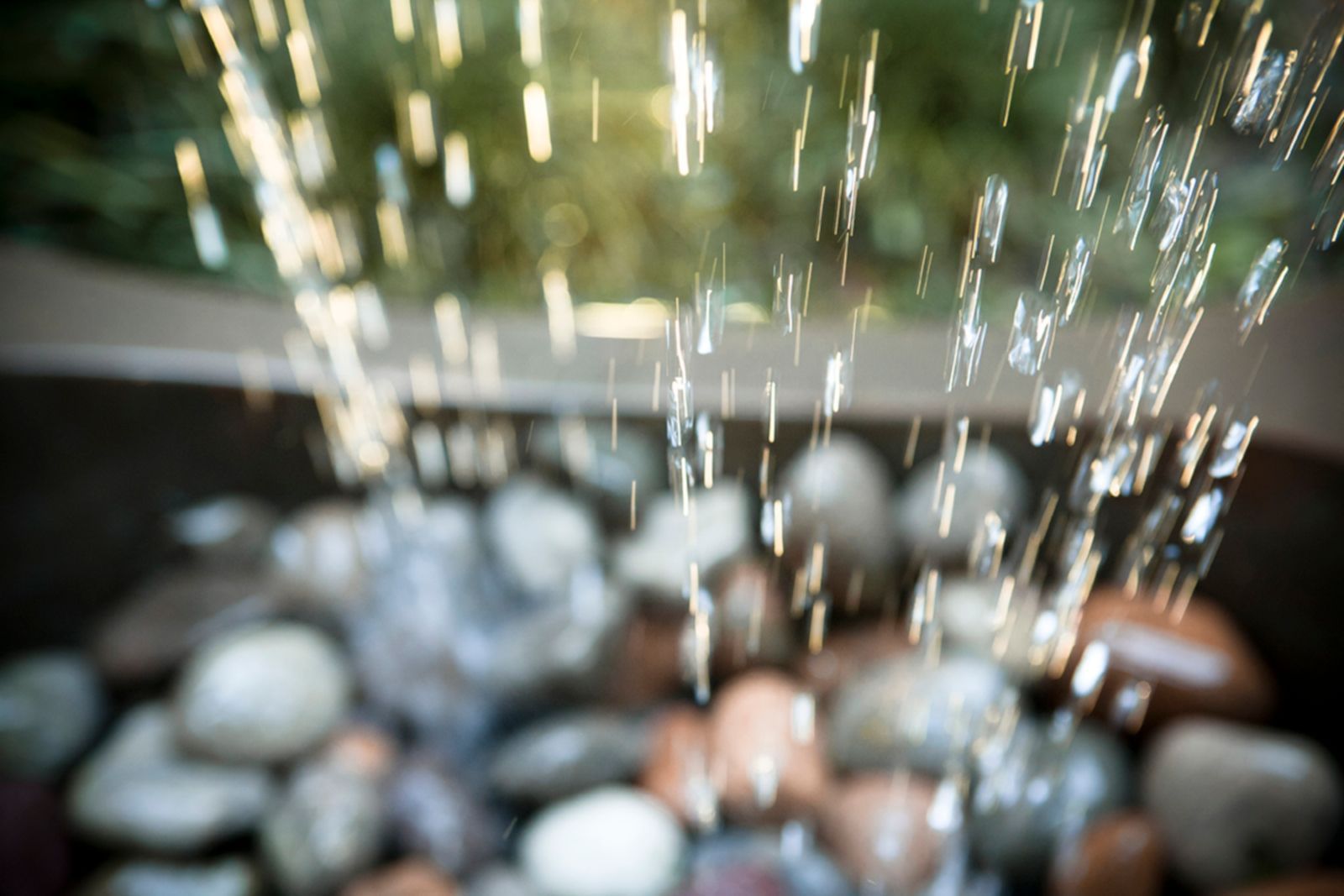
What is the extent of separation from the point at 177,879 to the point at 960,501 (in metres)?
0.34

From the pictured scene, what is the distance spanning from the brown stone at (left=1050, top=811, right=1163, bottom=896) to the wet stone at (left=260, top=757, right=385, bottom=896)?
0.25m

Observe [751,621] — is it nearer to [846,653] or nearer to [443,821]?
[846,653]

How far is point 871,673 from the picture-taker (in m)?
0.37

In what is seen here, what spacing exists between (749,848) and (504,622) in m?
0.16

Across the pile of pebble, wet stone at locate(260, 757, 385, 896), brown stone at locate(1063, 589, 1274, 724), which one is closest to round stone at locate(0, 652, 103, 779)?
the pile of pebble

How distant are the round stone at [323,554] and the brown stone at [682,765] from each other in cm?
18

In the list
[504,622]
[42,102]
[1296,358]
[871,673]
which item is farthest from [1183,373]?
[42,102]

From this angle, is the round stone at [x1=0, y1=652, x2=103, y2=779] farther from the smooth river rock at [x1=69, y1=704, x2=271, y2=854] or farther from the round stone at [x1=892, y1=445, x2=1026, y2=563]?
the round stone at [x1=892, y1=445, x2=1026, y2=563]

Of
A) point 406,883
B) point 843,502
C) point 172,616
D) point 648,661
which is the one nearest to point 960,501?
point 843,502

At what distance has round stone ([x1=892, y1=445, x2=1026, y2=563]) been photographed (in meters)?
0.36

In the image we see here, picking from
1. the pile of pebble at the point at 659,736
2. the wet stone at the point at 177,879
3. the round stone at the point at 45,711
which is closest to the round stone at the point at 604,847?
the pile of pebble at the point at 659,736

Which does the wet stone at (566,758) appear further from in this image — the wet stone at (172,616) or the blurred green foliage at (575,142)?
the blurred green foliage at (575,142)

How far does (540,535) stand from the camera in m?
0.47

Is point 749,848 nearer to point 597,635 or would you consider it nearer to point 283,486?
point 597,635
